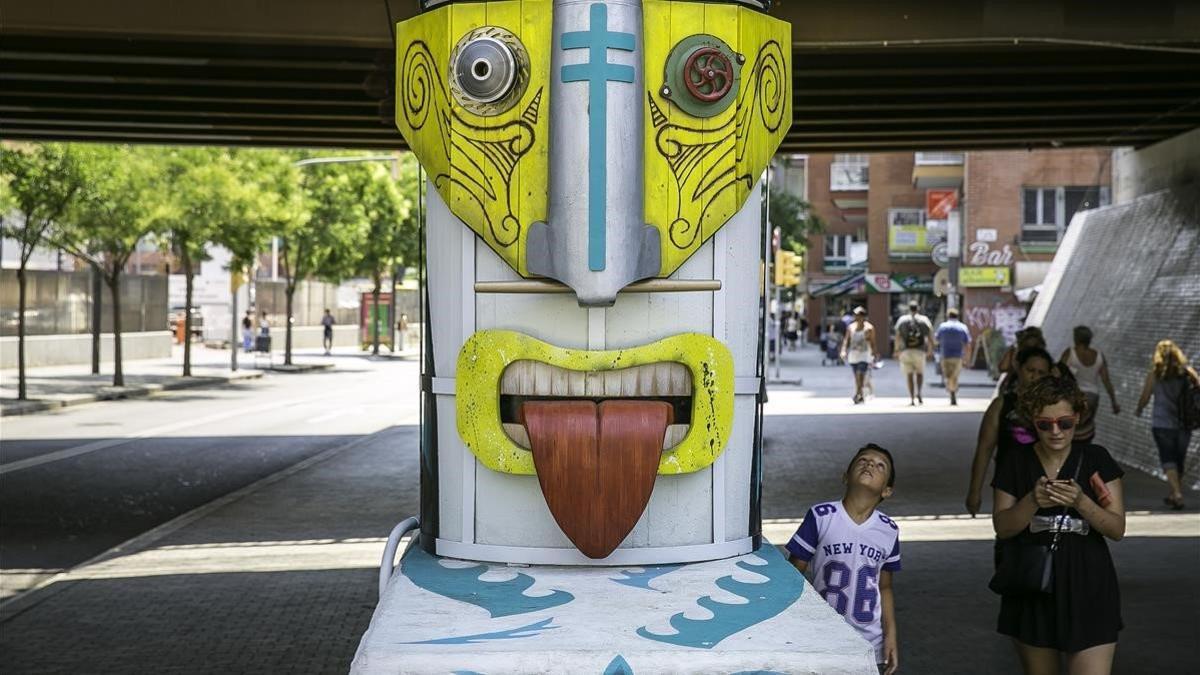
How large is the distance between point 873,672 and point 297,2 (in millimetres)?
10174

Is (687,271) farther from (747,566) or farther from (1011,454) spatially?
(1011,454)

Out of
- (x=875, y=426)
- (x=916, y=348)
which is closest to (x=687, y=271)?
(x=875, y=426)

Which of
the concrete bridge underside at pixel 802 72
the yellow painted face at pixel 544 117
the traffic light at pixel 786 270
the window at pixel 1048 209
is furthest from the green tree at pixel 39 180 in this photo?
the window at pixel 1048 209

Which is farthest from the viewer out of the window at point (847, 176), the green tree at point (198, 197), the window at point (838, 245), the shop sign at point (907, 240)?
the window at point (838, 245)

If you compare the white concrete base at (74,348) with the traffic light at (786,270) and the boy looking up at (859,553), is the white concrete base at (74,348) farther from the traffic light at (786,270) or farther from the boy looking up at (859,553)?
the boy looking up at (859,553)

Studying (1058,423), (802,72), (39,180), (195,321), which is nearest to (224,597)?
(1058,423)

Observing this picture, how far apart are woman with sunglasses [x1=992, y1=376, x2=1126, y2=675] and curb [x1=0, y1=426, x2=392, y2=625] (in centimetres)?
658

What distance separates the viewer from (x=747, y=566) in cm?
513

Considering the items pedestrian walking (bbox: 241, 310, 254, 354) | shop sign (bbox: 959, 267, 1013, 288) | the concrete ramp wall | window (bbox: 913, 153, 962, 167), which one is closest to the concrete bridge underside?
the concrete ramp wall

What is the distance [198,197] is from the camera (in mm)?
31516

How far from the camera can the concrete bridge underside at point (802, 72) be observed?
12.9 meters

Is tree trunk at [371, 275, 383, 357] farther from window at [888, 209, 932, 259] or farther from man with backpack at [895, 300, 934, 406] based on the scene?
man with backpack at [895, 300, 934, 406]

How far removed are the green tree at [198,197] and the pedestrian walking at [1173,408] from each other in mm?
22004

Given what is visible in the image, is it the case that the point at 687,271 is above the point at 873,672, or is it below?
above
